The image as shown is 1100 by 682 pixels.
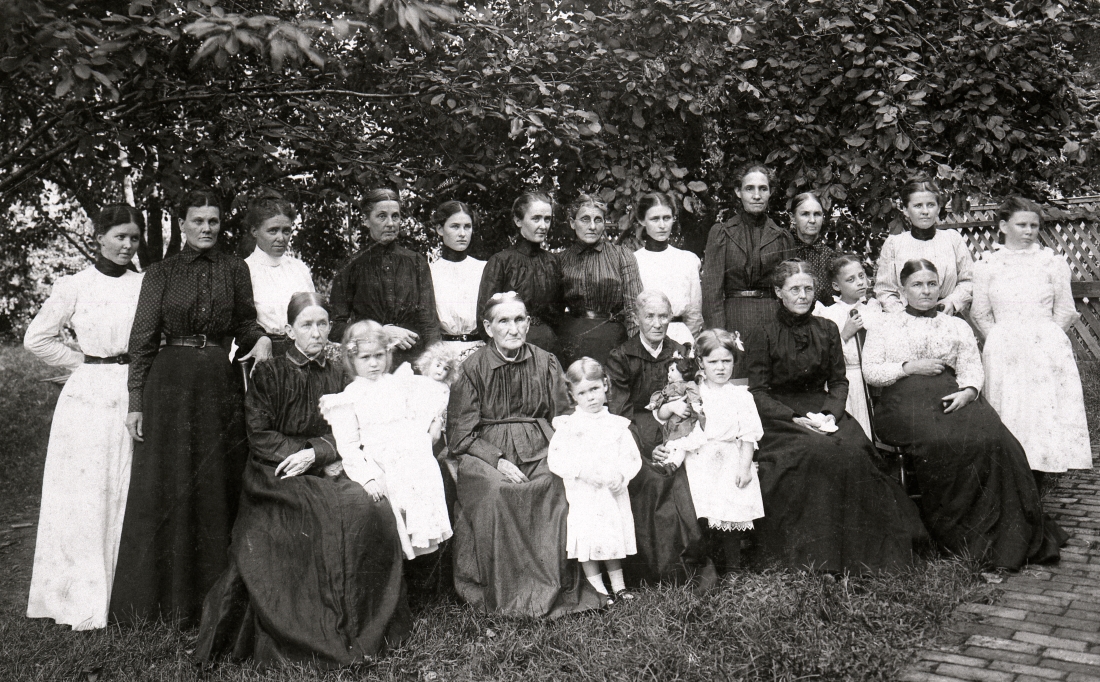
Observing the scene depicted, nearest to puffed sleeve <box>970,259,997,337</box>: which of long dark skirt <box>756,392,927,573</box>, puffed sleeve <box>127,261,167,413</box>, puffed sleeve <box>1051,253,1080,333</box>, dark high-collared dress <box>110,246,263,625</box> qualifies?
puffed sleeve <box>1051,253,1080,333</box>

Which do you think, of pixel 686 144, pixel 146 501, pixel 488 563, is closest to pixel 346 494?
pixel 488 563

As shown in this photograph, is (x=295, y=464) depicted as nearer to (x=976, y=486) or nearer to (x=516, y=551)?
(x=516, y=551)

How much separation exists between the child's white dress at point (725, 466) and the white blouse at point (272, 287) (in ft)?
7.24

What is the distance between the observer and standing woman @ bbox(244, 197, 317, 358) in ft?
15.3

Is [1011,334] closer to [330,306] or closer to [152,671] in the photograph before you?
[330,306]

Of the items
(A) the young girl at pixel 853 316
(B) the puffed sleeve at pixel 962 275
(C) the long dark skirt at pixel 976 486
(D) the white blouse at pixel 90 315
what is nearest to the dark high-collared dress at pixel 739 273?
(A) the young girl at pixel 853 316

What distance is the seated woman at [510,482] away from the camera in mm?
4121

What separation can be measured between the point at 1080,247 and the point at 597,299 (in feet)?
21.5

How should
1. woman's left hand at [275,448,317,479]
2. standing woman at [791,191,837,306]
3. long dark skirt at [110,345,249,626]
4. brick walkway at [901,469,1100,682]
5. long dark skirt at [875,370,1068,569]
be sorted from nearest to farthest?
Result: brick walkway at [901,469,1100,682] → woman's left hand at [275,448,317,479] → long dark skirt at [110,345,249,626] → long dark skirt at [875,370,1068,569] → standing woman at [791,191,837,306]

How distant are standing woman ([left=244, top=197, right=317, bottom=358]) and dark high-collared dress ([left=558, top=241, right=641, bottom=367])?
4.99ft

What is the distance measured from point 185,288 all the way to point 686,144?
151 inches

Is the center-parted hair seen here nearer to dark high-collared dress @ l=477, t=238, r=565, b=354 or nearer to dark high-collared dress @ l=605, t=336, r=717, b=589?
dark high-collared dress @ l=605, t=336, r=717, b=589

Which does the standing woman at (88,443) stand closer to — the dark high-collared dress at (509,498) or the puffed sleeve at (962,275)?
the dark high-collared dress at (509,498)

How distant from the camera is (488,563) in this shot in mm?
4164
